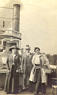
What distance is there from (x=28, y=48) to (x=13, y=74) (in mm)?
371

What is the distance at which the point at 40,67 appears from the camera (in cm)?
294

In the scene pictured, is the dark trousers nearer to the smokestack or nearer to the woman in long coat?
the woman in long coat

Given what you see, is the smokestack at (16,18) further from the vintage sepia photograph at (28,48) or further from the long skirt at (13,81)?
the long skirt at (13,81)

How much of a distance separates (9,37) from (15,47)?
0.47 ft

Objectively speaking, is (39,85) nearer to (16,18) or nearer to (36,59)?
(36,59)

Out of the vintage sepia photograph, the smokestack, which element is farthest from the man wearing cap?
the smokestack

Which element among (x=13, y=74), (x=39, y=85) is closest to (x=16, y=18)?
(x=13, y=74)

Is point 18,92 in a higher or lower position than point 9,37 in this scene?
lower

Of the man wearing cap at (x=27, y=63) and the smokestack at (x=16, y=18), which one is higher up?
the smokestack at (x=16, y=18)

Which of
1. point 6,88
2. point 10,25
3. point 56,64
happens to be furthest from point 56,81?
point 10,25

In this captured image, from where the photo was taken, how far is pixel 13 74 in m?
2.86

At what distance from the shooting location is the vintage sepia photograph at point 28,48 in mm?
2855

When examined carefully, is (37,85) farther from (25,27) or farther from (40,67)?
(25,27)

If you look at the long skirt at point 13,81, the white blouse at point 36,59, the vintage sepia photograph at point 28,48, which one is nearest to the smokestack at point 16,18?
the vintage sepia photograph at point 28,48
